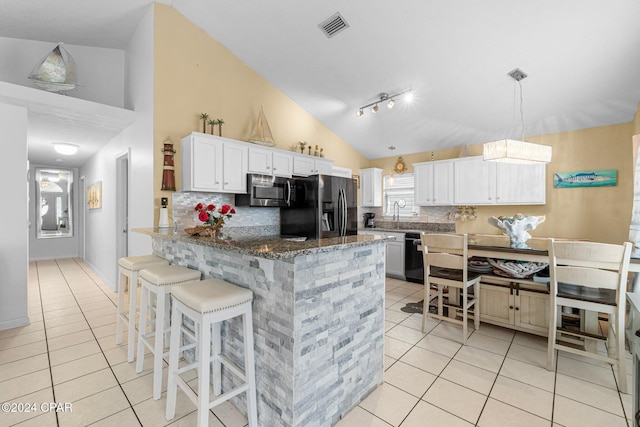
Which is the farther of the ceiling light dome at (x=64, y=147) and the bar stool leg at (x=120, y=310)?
the ceiling light dome at (x=64, y=147)

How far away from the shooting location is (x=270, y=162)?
4062 mm

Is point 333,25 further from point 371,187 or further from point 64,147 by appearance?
point 64,147

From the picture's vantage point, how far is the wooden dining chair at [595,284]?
206cm

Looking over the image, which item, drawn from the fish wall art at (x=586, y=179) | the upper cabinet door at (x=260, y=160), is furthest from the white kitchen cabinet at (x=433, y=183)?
the upper cabinet door at (x=260, y=160)

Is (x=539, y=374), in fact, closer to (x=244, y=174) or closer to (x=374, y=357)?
(x=374, y=357)

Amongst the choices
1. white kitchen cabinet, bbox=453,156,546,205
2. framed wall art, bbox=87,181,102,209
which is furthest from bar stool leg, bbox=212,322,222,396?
framed wall art, bbox=87,181,102,209

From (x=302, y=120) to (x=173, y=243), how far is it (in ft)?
10.3

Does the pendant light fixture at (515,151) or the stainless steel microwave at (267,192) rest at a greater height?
the pendant light fixture at (515,151)

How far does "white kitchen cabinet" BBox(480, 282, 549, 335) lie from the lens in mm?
2705

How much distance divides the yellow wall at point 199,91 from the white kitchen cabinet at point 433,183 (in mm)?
2449

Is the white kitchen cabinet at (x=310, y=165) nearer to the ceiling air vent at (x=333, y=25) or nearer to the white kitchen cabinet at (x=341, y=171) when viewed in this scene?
the white kitchen cabinet at (x=341, y=171)

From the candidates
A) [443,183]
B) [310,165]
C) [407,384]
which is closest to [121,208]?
[310,165]

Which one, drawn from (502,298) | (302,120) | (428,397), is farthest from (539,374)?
(302,120)

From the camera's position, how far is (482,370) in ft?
7.52
